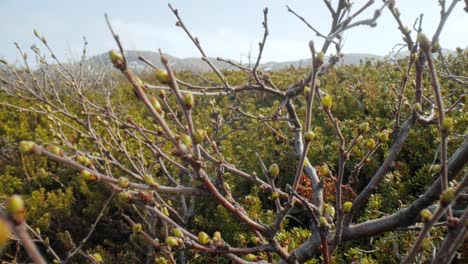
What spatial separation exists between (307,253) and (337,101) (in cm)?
374

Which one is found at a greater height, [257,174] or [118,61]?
[118,61]

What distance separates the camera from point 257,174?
360cm

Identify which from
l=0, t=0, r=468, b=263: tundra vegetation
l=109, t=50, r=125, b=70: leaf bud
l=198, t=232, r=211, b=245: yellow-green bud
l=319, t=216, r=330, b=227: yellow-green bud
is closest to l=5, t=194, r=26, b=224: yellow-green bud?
l=0, t=0, r=468, b=263: tundra vegetation

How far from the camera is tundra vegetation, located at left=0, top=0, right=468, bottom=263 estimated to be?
0.94 m

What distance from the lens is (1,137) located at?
5.76m

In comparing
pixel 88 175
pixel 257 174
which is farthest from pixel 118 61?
pixel 257 174

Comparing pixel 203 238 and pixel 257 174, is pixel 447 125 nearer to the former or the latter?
pixel 203 238

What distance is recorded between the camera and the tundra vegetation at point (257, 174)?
94 cm

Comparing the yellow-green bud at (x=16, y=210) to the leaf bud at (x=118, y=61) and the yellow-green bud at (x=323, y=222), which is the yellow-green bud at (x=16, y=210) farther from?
the yellow-green bud at (x=323, y=222)

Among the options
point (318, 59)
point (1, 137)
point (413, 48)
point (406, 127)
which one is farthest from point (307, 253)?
point (1, 137)

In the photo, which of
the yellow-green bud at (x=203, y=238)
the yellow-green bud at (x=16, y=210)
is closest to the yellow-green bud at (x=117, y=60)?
the yellow-green bud at (x=16, y=210)

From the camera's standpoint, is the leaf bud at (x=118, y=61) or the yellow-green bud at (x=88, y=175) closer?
the leaf bud at (x=118, y=61)

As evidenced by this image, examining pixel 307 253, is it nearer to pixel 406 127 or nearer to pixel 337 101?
pixel 406 127

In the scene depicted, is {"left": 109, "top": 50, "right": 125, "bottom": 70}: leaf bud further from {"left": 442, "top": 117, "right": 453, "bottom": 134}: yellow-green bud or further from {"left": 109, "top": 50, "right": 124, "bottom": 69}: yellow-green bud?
{"left": 442, "top": 117, "right": 453, "bottom": 134}: yellow-green bud
